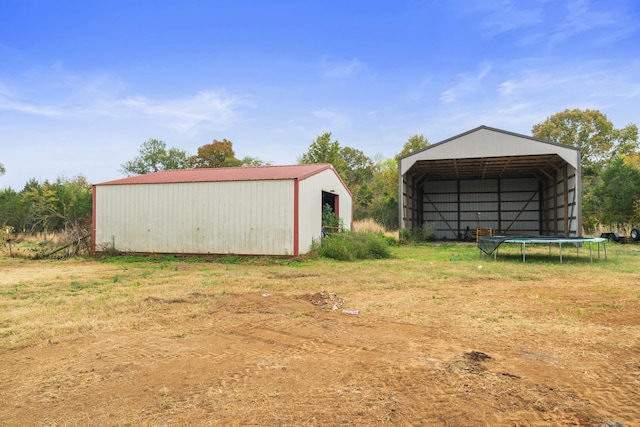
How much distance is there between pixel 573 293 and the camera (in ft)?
24.9

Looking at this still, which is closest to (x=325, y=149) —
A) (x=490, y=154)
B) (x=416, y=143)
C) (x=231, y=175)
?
(x=416, y=143)

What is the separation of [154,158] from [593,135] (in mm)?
46239

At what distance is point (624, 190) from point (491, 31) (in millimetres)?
17579

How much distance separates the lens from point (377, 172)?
5194 cm

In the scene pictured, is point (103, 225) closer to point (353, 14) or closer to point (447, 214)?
point (353, 14)

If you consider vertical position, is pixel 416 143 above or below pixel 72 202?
above

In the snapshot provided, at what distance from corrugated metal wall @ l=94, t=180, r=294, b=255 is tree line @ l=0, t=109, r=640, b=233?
1079 cm

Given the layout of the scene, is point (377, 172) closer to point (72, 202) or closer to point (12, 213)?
point (72, 202)

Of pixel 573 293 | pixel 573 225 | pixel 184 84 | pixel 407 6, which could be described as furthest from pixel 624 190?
pixel 184 84

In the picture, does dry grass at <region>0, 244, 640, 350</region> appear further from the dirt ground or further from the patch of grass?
the patch of grass

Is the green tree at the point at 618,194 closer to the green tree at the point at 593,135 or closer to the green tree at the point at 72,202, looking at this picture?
the green tree at the point at 593,135

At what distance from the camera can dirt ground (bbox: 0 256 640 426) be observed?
2930 mm

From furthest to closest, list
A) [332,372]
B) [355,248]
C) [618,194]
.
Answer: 1. [618,194]
2. [355,248]
3. [332,372]

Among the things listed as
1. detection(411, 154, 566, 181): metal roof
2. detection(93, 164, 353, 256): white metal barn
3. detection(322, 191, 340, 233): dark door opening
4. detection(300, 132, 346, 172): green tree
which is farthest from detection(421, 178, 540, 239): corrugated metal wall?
detection(93, 164, 353, 256): white metal barn
